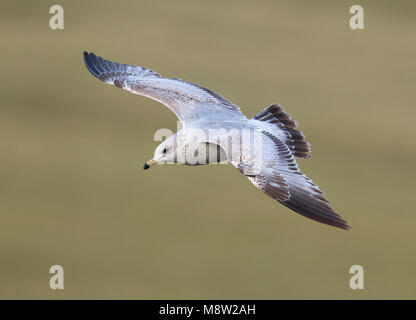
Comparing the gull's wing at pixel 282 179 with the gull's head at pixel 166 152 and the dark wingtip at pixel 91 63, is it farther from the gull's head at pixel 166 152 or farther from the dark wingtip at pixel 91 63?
the dark wingtip at pixel 91 63

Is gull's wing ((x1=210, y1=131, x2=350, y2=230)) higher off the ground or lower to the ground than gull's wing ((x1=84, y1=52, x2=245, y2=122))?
lower

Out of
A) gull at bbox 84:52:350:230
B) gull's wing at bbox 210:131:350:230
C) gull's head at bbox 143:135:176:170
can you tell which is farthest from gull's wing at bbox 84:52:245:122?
gull's wing at bbox 210:131:350:230

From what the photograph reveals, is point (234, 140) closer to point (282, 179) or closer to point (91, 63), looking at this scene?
point (282, 179)

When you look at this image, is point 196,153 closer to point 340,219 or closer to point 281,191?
point 281,191

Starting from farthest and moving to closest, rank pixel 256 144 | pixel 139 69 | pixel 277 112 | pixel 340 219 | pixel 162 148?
pixel 139 69 → pixel 277 112 → pixel 162 148 → pixel 256 144 → pixel 340 219

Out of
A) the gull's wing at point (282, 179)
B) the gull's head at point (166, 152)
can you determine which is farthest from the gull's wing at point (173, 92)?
the gull's wing at point (282, 179)

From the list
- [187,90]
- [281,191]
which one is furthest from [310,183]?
[187,90]

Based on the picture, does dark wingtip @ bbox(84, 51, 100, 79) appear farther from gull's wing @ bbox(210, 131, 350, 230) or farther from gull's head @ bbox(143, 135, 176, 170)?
gull's wing @ bbox(210, 131, 350, 230)
